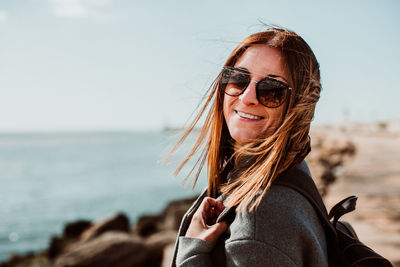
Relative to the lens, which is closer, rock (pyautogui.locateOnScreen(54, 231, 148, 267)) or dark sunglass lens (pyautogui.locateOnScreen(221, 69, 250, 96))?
dark sunglass lens (pyautogui.locateOnScreen(221, 69, 250, 96))

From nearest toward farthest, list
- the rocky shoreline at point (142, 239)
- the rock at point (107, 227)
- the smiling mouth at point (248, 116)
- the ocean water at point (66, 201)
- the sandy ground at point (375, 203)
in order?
the smiling mouth at point (248, 116), the sandy ground at point (375, 203), the rocky shoreline at point (142, 239), the rock at point (107, 227), the ocean water at point (66, 201)

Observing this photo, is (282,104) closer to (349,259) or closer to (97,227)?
(349,259)

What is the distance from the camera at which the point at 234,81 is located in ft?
5.71

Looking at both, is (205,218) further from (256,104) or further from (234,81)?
(234,81)

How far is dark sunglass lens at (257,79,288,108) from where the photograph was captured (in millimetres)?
1576

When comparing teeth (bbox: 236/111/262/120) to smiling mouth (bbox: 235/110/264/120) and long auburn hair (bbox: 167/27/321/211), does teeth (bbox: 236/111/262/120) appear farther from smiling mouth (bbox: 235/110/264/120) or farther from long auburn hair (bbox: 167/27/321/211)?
long auburn hair (bbox: 167/27/321/211)

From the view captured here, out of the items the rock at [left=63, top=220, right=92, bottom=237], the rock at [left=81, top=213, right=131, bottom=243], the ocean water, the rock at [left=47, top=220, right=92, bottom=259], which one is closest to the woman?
the rock at [left=81, top=213, right=131, bottom=243]

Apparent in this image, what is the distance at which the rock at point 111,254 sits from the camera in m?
7.22

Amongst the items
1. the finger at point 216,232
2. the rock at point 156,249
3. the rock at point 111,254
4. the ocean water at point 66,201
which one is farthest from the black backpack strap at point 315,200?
the ocean water at point 66,201

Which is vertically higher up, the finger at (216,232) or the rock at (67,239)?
the finger at (216,232)

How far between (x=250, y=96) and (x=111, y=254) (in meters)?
6.64

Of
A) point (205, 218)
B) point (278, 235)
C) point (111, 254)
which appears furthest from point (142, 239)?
point (278, 235)

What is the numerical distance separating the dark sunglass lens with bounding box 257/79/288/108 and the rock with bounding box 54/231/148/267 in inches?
257

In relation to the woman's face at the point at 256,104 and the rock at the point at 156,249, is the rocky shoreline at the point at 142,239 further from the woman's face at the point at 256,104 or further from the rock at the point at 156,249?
the woman's face at the point at 256,104
